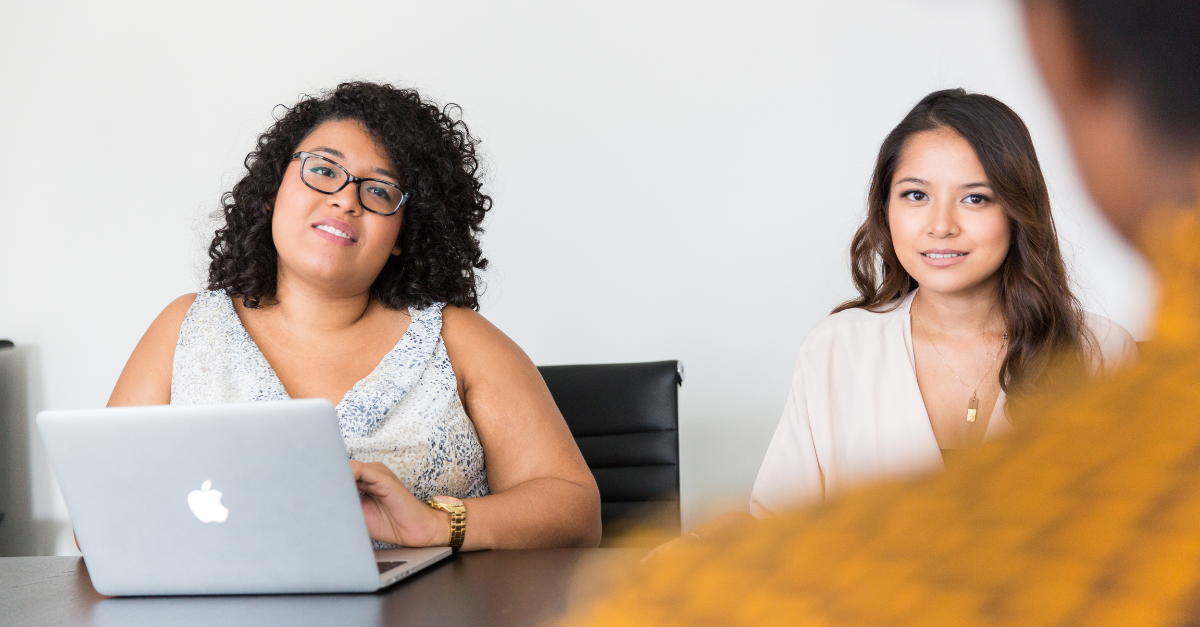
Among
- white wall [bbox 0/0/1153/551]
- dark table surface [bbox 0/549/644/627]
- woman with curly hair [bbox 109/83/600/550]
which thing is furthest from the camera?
white wall [bbox 0/0/1153/551]

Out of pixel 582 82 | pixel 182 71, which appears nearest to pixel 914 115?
pixel 582 82

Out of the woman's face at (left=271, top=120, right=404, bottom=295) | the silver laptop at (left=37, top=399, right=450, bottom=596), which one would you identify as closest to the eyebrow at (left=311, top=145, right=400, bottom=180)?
the woman's face at (left=271, top=120, right=404, bottom=295)

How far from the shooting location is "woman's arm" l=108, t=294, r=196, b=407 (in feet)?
5.33

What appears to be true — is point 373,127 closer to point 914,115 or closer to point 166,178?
point 914,115

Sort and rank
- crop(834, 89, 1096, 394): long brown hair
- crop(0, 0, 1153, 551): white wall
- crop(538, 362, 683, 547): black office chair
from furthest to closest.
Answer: crop(0, 0, 1153, 551): white wall
crop(538, 362, 683, 547): black office chair
crop(834, 89, 1096, 394): long brown hair

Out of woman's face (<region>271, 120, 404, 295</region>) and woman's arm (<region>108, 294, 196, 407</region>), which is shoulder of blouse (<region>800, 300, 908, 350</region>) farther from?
woman's arm (<region>108, 294, 196, 407</region>)

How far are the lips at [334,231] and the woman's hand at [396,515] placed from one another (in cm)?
57

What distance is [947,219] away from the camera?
147 centimetres

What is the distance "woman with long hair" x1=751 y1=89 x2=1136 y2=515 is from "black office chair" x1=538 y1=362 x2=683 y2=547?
41 centimetres

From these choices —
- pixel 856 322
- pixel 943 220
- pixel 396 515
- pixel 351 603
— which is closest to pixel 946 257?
pixel 943 220

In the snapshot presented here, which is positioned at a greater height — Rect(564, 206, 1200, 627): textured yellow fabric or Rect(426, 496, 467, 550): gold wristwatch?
Rect(564, 206, 1200, 627): textured yellow fabric

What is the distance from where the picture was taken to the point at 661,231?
9.16 ft

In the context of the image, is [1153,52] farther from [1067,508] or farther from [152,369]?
[152,369]

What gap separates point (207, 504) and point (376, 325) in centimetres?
80
